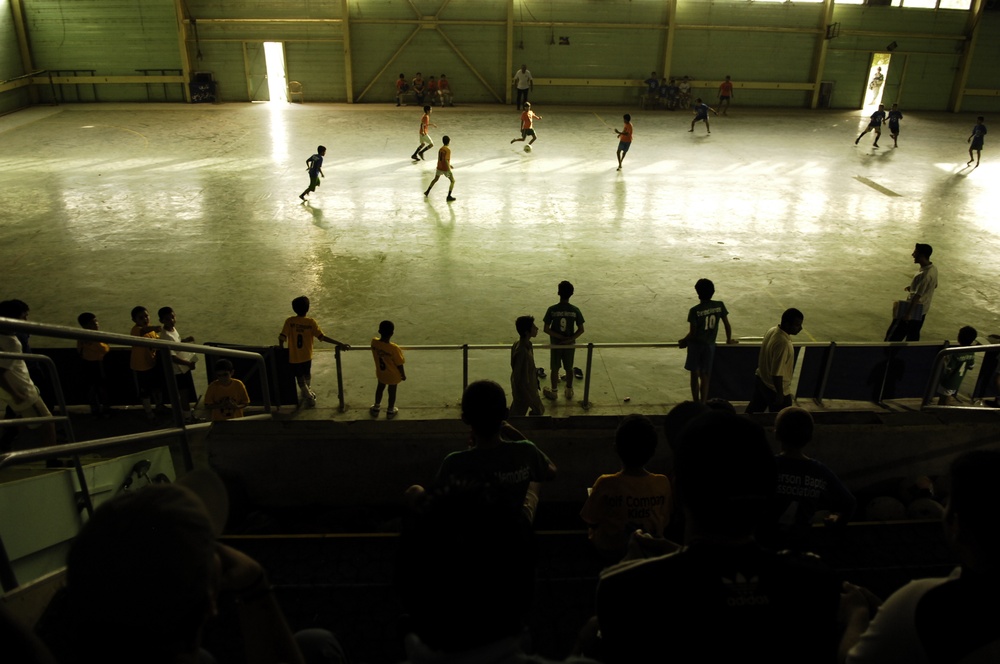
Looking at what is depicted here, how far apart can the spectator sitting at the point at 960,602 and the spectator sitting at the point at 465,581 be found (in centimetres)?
107

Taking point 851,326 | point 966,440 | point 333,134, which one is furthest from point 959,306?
point 333,134

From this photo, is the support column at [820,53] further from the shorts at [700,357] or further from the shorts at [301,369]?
the shorts at [301,369]

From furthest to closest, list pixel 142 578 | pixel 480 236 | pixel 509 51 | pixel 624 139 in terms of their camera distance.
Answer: pixel 509 51
pixel 624 139
pixel 480 236
pixel 142 578

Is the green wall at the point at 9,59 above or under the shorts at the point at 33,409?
above

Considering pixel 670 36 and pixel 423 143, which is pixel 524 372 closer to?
pixel 423 143

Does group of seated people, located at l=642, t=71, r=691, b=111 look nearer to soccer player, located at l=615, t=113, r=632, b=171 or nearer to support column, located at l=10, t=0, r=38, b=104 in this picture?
soccer player, located at l=615, t=113, r=632, b=171

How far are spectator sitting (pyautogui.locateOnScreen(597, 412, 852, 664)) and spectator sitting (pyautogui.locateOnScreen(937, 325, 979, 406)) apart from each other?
280 inches

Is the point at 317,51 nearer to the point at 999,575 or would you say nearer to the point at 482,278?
the point at 482,278

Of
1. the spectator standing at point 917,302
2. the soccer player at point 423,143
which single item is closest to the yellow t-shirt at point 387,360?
the spectator standing at point 917,302

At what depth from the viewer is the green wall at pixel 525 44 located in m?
27.6

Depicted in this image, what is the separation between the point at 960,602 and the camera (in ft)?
6.19

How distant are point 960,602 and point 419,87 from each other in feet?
96.1

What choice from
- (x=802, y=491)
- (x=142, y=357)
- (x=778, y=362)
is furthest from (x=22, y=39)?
(x=802, y=491)

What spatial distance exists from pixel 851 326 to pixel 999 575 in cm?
968
